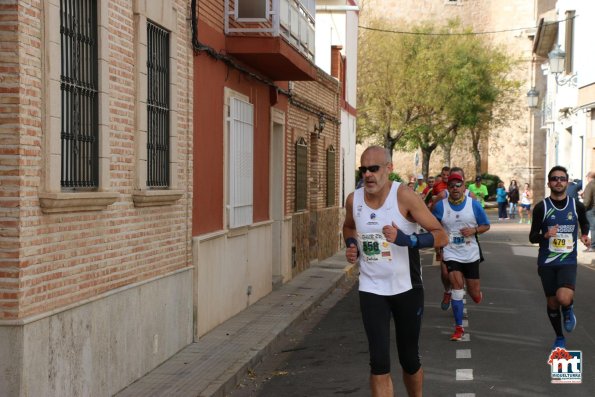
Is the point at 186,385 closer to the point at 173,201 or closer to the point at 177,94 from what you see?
the point at 173,201

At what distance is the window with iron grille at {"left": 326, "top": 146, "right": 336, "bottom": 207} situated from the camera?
23.7m

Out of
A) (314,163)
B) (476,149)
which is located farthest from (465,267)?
(476,149)

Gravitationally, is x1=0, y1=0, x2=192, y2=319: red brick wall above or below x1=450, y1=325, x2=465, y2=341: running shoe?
above

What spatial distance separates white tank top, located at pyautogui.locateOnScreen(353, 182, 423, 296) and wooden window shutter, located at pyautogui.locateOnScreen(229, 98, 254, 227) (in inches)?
244

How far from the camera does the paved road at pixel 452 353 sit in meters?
8.73

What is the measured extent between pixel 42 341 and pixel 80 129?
1.79 meters

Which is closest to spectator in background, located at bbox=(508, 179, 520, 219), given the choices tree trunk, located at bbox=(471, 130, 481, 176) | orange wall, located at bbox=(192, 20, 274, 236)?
tree trunk, located at bbox=(471, 130, 481, 176)

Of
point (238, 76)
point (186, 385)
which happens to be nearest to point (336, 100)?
point (238, 76)

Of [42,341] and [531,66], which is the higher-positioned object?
[531,66]

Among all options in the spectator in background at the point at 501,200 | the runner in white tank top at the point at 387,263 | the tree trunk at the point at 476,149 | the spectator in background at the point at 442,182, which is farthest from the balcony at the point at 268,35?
the tree trunk at the point at 476,149

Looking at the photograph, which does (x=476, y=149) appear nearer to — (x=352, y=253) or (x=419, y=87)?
(x=419, y=87)

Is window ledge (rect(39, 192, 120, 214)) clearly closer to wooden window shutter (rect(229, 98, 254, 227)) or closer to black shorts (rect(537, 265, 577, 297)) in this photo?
black shorts (rect(537, 265, 577, 297))

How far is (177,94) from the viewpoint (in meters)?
10.6

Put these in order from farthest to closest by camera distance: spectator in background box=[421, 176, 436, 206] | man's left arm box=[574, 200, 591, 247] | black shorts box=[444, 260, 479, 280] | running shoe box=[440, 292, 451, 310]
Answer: spectator in background box=[421, 176, 436, 206] < running shoe box=[440, 292, 451, 310] < black shorts box=[444, 260, 479, 280] < man's left arm box=[574, 200, 591, 247]
